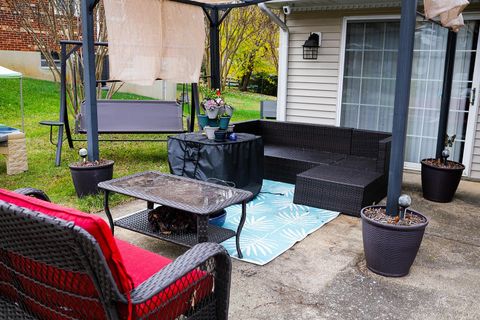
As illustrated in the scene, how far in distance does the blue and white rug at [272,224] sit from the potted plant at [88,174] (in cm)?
131

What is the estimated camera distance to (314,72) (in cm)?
664

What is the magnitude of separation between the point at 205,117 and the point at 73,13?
491 centimetres

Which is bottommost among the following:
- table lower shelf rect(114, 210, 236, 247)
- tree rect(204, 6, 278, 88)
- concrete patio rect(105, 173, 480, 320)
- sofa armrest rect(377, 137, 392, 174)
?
concrete patio rect(105, 173, 480, 320)

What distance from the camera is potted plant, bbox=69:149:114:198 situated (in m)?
4.45

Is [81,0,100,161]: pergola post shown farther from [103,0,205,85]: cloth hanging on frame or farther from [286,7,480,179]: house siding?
[286,7,480,179]: house siding

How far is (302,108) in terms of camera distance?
6.86 meters

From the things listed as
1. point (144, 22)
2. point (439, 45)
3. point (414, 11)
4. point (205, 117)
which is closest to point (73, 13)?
point (144, 22)

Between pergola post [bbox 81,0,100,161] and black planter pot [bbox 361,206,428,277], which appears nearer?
black planter pot [bbox 361,206,428,277]

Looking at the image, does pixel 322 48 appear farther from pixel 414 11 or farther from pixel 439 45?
pixel 414 11

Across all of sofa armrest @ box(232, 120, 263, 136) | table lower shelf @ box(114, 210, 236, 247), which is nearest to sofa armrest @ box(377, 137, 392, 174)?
sofa armrest @ box(232, 120, 263, 136)

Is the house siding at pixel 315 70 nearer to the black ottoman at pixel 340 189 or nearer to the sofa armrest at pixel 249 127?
the sofa armrest at pixel 249 127

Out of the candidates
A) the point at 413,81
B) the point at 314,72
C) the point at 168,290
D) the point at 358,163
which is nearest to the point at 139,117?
the point at 314,72

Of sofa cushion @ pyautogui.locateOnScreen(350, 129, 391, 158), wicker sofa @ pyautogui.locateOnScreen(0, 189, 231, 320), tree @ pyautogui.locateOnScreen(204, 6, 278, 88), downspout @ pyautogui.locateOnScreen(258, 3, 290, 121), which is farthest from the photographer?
tree @ pyautogui.locateOnScreen(204, 6, 278, 88)

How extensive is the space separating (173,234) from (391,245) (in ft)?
5.05
